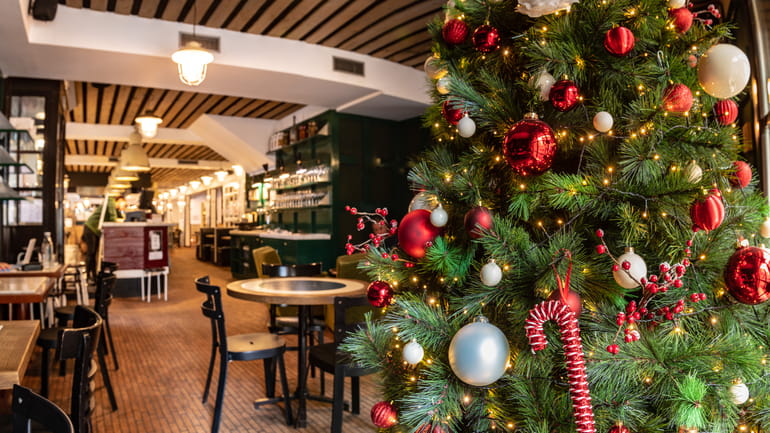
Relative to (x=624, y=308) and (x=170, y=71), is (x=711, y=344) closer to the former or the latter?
(x=624, y=308)

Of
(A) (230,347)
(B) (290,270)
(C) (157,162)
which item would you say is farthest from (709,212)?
(C) (157,162)

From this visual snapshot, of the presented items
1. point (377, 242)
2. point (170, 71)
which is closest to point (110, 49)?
point (170, 71)

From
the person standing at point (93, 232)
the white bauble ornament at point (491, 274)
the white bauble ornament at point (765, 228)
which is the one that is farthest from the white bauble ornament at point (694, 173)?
the person standing at point (93, 232)

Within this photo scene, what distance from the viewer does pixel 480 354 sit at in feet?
3.46

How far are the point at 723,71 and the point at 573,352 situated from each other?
2.34 feet

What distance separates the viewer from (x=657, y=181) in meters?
1.08

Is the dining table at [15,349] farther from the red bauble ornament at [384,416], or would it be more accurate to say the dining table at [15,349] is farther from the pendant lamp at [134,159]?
the pendant lamp at [134,159]

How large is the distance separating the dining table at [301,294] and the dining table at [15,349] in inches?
44.6

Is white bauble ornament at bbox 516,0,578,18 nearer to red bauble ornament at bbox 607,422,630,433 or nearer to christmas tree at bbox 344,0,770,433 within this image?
christmas tree at bbox 344,0,770,433

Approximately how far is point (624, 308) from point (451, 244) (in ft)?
1.36

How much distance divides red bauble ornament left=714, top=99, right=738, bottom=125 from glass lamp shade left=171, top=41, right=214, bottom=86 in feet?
15.6

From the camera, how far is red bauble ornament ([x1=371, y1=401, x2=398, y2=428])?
1.28 m

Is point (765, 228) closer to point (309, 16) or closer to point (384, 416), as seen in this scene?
point (384, 416)

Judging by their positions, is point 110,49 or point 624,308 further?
point 110,49
